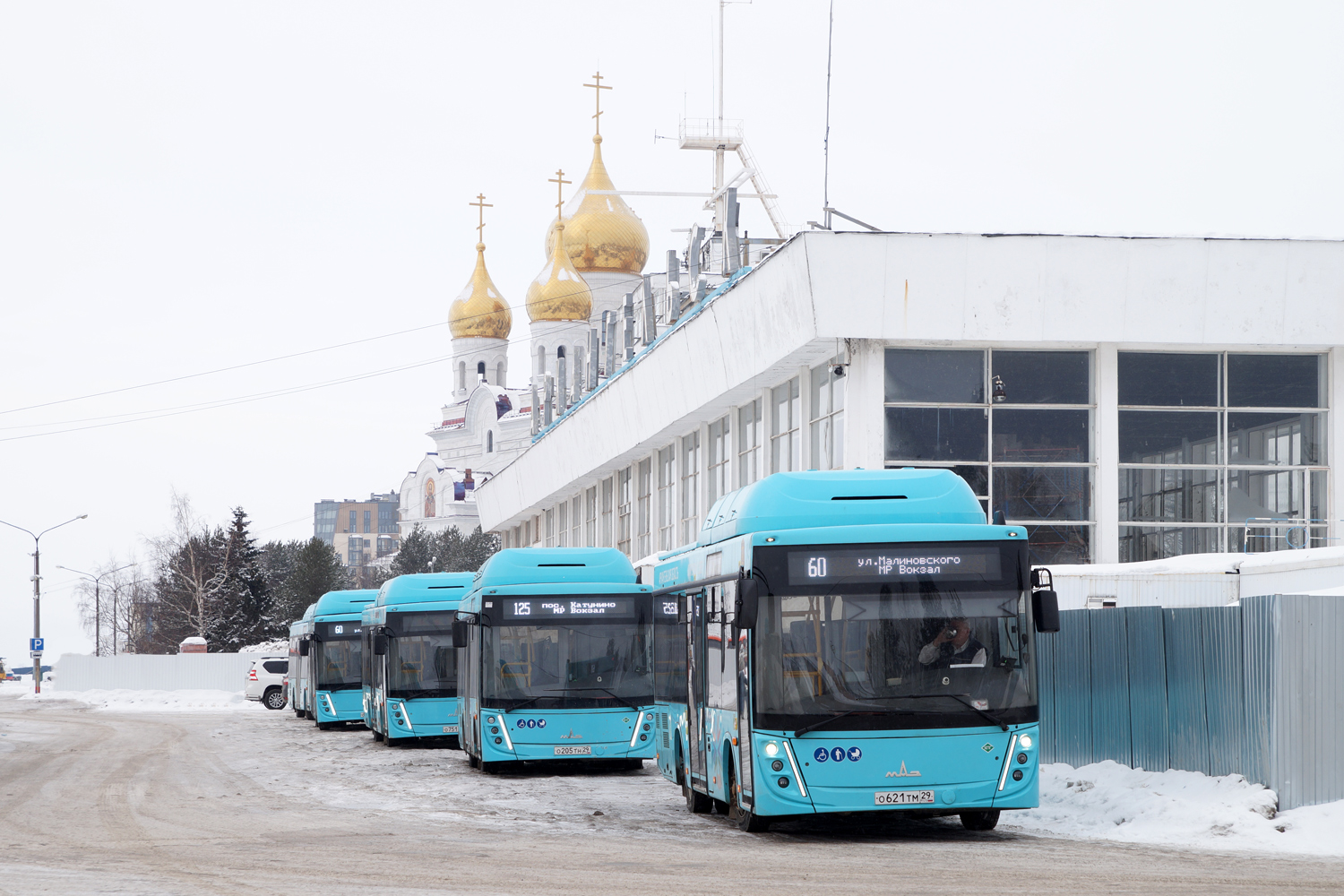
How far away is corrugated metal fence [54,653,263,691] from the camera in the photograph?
249ft

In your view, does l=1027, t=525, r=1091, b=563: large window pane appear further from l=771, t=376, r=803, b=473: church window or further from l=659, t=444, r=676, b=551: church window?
l=659, t=444, r=676, b=551: church window

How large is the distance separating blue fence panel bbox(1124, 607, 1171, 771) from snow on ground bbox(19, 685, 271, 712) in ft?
144

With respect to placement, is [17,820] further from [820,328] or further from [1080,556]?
[1080,556]

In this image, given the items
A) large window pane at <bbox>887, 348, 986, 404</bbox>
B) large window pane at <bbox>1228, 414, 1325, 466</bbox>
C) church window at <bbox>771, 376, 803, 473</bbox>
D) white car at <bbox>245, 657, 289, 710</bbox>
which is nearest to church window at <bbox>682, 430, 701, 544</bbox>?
church window at <bbox>771, 376, 803, 473</bbox>

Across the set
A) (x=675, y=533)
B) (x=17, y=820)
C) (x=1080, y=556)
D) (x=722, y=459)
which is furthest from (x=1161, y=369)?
(x=17, y=820)

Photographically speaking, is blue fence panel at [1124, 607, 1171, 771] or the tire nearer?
the tire

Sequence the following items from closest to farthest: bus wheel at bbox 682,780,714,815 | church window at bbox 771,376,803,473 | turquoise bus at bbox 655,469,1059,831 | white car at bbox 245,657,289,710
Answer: turquoise bus at bbox 655,469,1059,831, bus wheel at bbox 682,780,714,815, church window at bbox 771,376,803,473, white car at bbox 245,657,289,710

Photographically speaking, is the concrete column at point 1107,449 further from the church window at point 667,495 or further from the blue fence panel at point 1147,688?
the church window at point 667,495

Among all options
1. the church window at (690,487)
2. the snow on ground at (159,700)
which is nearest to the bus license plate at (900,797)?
the church window at (690,487)

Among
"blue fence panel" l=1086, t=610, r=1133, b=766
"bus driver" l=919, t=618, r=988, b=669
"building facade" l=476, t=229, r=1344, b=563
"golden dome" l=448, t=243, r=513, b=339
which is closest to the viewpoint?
"bus driver" l=919, t=618, r=988, b=669

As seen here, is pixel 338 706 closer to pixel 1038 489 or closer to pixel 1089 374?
pixel 1038 489

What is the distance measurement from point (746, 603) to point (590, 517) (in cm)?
4034

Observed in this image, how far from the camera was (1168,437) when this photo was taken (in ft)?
93.4

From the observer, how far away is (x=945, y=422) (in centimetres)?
2797
